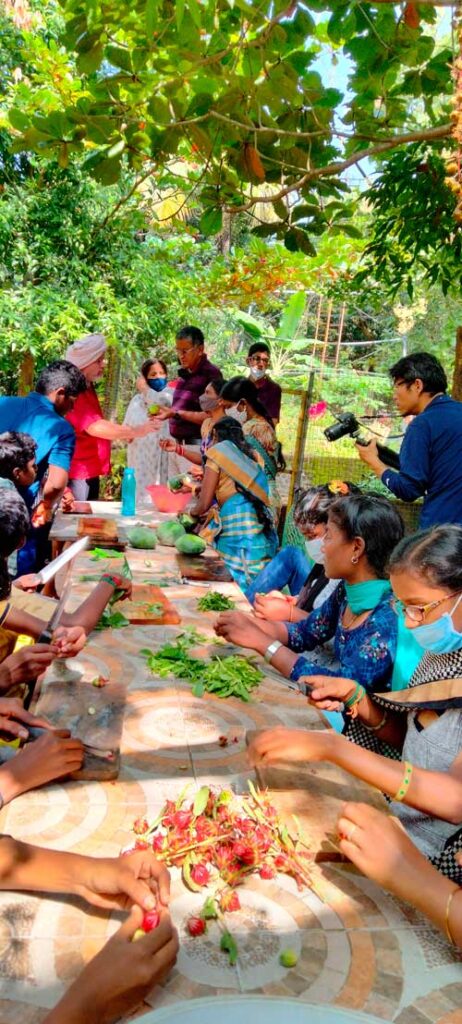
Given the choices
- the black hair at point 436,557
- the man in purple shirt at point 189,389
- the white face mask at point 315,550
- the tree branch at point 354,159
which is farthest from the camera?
the man in purple shirt at point 189,389

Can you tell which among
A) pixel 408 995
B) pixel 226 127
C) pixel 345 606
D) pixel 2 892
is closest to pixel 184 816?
pixel 2 892

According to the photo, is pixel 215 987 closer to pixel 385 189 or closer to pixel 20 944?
pixel 20 944

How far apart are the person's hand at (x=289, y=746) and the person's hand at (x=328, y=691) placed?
1.05 feet

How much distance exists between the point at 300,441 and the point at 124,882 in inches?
263

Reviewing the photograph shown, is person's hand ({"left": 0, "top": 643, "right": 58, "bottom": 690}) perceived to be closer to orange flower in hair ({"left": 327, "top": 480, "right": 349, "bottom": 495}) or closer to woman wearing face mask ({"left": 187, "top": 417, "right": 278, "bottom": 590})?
orange flower in hair ({"left": 327, "top": 480, "right": 349, "bottom": 495})

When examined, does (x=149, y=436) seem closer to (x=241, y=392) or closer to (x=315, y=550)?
(x=241, y=392)

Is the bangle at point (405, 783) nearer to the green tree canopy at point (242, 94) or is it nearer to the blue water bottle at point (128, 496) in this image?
the green tree canopy at point (242, 94)

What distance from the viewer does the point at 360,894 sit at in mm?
1335

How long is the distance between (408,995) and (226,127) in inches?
124

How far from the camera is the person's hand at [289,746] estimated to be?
5.20 feet

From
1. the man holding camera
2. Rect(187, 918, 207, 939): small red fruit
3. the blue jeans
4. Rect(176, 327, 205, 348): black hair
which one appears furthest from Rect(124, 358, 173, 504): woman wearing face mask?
Rect(187, 918, 207, 939): small red fruit

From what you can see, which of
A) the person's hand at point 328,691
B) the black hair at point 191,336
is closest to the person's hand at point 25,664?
the person's hand at point 328,691

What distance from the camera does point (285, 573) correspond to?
4215 millimetres

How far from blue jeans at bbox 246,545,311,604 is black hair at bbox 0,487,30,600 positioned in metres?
2.12
